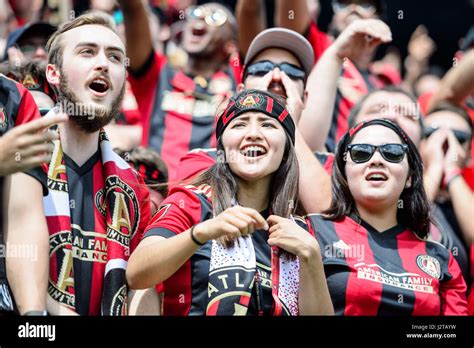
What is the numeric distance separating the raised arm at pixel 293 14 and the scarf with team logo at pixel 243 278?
74.5 inches

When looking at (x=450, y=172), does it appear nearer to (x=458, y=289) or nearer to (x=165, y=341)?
(x=458, y=289)

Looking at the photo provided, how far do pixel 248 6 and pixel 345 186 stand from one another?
154 centimetres

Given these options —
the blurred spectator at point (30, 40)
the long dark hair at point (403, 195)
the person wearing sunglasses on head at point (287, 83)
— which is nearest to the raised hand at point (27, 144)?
the person wearing sunglasses on head at point (287, 83)

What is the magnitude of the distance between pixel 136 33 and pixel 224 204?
1851 millimetres

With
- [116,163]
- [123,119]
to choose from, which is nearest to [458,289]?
[116,163]

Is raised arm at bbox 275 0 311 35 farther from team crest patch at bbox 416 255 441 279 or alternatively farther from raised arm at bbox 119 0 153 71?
team crest patch at bbox 416 255 441 279

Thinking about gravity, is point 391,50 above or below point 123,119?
above

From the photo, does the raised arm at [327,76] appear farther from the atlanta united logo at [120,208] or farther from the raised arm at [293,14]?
the atlanta united logo at [120,208]

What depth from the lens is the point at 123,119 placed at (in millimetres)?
6062

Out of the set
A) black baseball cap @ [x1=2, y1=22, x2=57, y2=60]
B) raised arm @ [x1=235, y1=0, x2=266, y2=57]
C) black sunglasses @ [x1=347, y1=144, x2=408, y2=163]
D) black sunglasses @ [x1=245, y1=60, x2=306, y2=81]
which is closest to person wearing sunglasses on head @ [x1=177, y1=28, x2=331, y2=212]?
black sunglasses @ [x1=245, y1=60, x2=306, y2=81]

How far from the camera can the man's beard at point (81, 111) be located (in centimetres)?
364

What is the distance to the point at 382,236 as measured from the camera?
3.95 metres

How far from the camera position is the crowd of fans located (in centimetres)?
328

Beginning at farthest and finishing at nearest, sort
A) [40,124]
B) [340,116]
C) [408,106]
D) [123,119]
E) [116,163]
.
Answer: [123,119] → [340,116] → [408,106] → [116,163] → [40,124]
